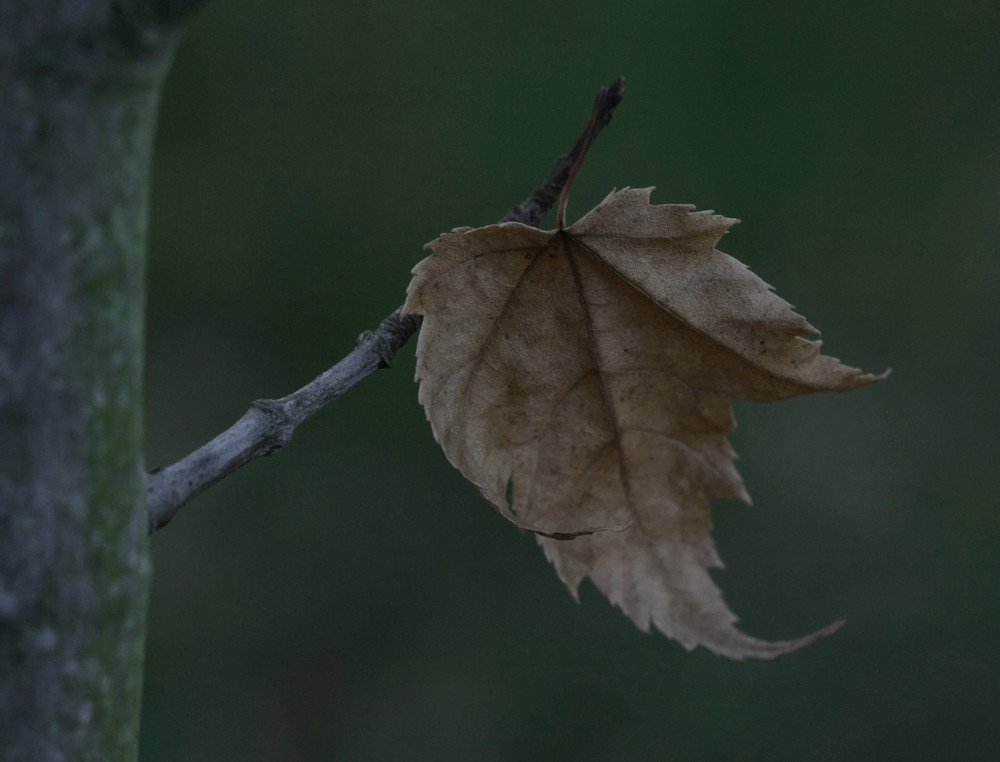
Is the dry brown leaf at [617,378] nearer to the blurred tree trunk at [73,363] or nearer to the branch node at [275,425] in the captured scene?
the branch node at [275,425]

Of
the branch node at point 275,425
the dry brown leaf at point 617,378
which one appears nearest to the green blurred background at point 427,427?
the dry brown leaf at point 617,378

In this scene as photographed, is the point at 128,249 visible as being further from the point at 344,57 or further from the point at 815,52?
the point at 815,52

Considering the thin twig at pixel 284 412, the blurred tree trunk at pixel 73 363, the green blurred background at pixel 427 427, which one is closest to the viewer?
the blurred tree trunk at pixel 73 363

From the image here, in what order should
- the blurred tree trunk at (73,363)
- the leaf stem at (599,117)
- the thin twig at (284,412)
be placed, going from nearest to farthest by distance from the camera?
the blurred tree trunk at (73,363) → the thin twig at (284,412) → the leaf stem at (599,117)

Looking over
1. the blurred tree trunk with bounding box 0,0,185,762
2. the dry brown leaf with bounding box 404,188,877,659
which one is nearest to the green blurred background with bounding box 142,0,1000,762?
the dry brown leaf with bounding box 404,188,877,659

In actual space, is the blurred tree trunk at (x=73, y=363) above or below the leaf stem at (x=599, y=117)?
below

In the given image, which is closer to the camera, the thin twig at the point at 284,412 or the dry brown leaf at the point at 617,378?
the thin twig at the point at 284,412

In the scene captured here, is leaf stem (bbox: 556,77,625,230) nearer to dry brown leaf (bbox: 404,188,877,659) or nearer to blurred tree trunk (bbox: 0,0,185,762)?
dry brown leaf (bbox: 404,188,877,659)
